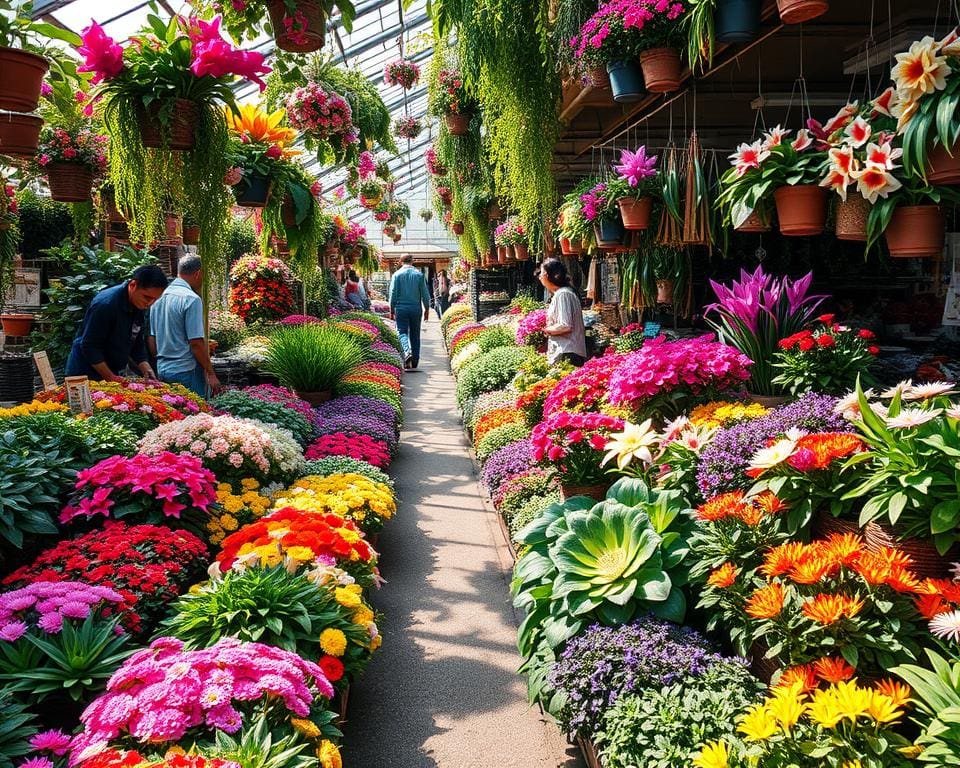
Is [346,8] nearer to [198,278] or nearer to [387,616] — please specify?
[198,278]

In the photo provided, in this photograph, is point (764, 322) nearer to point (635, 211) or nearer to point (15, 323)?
point (635, 211)

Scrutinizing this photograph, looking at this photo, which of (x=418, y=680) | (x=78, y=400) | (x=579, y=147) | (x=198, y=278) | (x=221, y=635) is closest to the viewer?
(x=221, y=635)

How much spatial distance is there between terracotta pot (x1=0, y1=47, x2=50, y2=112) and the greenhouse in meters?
0.01

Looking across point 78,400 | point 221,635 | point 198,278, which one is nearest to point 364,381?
point 198,278

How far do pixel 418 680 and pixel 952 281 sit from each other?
3.05 m

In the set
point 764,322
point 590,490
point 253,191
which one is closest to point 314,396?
point 253,191

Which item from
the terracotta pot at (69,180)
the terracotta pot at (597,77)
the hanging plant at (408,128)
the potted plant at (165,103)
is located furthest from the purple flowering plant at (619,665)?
the hanging plant at (408,128)

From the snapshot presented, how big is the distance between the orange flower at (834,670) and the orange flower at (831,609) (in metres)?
0.09

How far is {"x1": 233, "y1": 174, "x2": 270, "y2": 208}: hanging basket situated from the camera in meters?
4.81

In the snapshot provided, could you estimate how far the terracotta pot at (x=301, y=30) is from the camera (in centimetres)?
300

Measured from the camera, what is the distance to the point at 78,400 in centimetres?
355

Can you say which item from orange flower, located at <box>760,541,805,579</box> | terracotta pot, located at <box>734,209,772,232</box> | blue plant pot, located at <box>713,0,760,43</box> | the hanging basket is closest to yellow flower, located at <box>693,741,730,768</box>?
orange flower, located at <box>760,541,805,579</box>

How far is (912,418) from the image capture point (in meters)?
1.86

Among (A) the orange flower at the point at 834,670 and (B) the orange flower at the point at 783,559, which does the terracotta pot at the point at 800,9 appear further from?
(A) the orange flower at the point at 834,670
